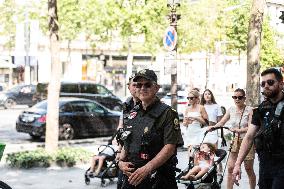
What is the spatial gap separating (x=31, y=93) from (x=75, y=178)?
23.7m

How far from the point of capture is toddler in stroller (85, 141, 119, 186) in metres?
9.70

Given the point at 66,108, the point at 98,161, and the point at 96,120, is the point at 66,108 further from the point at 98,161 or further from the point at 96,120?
the point at 98,161

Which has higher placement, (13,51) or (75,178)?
(13,51)

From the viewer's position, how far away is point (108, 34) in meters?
40.8

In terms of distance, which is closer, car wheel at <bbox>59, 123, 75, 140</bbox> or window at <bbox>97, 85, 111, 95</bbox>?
car wheel at <bbox>59, 123, 75, 140</bbox>

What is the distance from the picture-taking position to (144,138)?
4.23 meters

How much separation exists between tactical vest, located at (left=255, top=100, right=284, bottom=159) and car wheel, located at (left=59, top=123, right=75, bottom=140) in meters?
13.2

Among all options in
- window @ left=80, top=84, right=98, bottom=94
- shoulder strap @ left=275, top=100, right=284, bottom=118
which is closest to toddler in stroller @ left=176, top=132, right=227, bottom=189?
shoulder strap @ left=275, top=100, right=284, bottom=118

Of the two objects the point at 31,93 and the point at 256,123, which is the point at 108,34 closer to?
the point at 31,93

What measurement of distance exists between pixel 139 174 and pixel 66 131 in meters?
13.6

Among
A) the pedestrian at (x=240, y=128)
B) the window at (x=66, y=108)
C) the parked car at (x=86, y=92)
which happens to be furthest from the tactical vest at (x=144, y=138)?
the parked car at (x=86, y=92)

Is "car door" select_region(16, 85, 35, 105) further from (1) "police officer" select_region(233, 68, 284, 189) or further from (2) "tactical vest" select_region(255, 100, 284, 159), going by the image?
(2) "tactical vest" select_region(255, 100, 284, 159)

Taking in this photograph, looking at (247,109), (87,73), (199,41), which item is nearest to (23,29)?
(87,73)

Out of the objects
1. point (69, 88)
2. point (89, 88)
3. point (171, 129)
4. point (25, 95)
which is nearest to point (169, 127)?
point (171, 129)
